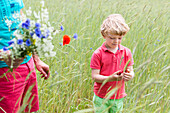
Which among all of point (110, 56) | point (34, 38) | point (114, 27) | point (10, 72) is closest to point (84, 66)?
point (110, 56)

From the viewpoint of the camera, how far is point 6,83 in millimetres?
1310

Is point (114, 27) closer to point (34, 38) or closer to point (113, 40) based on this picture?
point (113, 40)

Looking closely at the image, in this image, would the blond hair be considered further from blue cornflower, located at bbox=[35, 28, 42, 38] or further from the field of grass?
blue cornflower, located at bbox=[35, 28, 42, 38]

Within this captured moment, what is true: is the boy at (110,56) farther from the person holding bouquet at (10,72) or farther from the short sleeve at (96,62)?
the person holding bouquet at (10,72)

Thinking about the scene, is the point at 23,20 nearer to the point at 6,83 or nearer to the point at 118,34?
the point at 6,83

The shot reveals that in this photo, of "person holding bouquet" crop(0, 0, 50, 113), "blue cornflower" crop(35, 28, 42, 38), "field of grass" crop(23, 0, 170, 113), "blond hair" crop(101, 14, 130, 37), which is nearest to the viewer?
"blue cornflower" crop(35, 28, 42, 38)

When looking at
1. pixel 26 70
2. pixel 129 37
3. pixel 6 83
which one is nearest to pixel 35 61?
pixel 26 70

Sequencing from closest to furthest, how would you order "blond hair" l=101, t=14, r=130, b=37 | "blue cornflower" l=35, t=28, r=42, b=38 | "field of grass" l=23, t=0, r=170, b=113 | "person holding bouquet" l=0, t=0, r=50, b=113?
"blue cornflower" l=35, t=28, r=42, b=38 < "person holding bouquet" l=0, t=0, r=50, b=113 < "blond hair" l=101, t=14, r=130, b=37 < "field of grass" l=23, t=0, r=170, b=113

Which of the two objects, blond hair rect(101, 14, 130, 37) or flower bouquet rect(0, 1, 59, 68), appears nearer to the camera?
flower bouquet rect(0, 1, 59, 68)

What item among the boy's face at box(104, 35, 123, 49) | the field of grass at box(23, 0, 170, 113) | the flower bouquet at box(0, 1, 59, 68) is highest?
the flower bouquet at box(0, 1, 59, 68)

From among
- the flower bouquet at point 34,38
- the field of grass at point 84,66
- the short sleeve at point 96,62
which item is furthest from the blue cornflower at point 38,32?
the field of grass at point 84,66

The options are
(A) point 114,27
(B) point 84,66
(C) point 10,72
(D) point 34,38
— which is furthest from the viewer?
(B) point 84,66

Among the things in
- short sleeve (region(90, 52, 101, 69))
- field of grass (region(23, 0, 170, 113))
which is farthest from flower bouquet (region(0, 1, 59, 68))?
field of grass (region(23, 0, 170, 113))

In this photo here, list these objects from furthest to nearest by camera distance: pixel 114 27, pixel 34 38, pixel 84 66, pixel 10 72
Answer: pixel 84 66 < pixel 114 27 < pixel 10 72 < pixel 34 38
